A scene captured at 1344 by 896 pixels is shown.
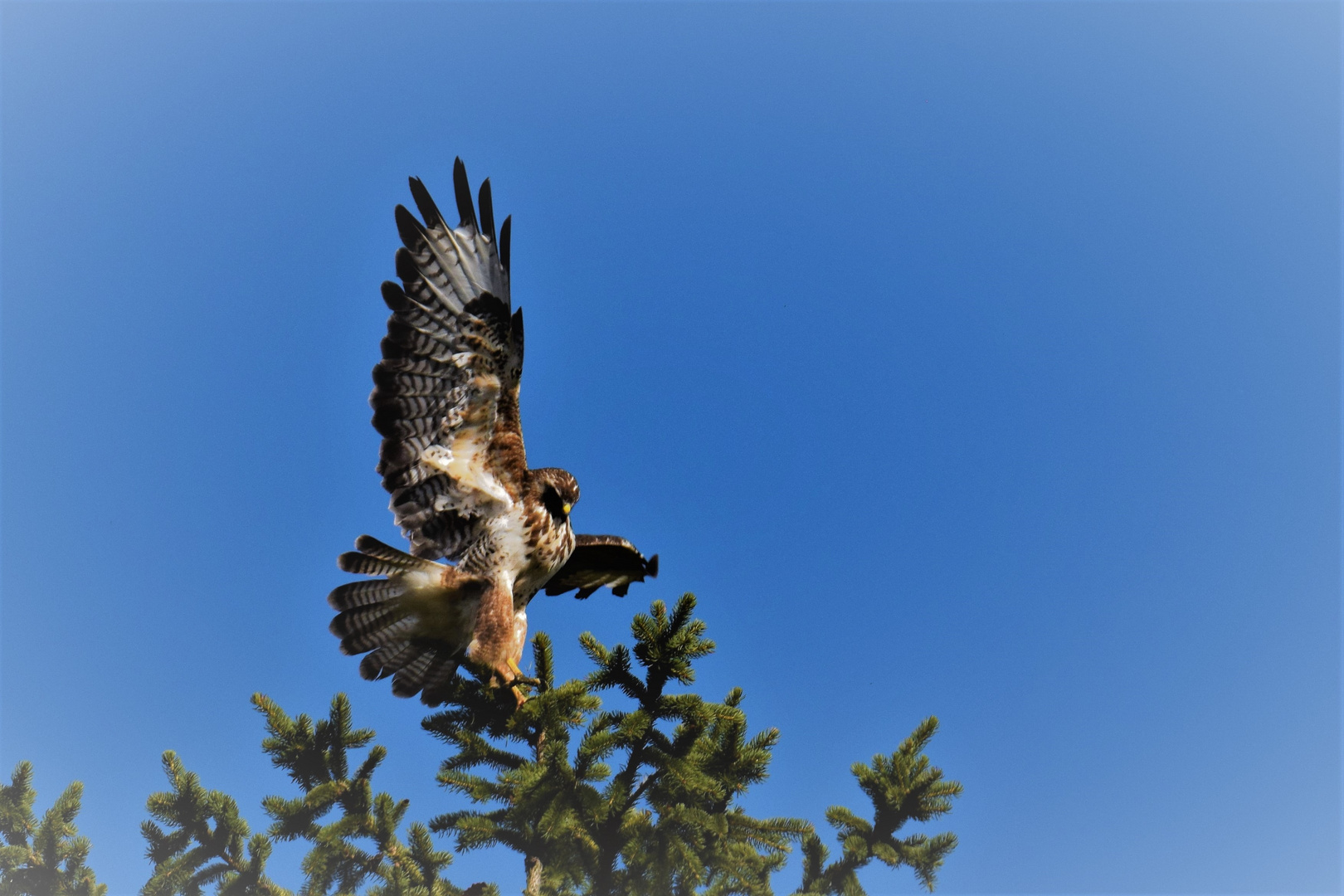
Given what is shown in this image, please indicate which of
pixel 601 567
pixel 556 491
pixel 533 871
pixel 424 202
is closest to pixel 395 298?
pixel 424 202

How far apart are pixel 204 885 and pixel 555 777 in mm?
2638

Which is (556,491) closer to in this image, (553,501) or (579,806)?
(553,501)

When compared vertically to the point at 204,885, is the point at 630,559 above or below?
above

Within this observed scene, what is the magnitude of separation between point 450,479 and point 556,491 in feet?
2.52

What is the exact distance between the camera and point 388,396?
6355 millimetres

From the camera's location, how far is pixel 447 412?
246 inches

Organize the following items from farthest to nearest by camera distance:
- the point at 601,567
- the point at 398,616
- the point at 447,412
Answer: the point at 601,567, the point at 447,412, the point at 398,616

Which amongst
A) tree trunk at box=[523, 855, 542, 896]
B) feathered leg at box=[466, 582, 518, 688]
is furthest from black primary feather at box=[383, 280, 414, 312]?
tree trunk at box=[523, 855, 542, 896]

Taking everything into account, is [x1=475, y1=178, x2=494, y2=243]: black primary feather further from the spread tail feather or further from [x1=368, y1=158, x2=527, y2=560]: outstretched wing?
the spread tail feather

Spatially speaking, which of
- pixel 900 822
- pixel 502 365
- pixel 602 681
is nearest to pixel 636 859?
pixel 602 681

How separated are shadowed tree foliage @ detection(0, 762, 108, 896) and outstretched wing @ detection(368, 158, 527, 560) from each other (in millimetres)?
3287

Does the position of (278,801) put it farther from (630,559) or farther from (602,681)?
(630,559)

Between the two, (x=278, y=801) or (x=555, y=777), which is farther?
(x=278, y=801)

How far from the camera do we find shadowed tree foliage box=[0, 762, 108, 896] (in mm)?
6305
